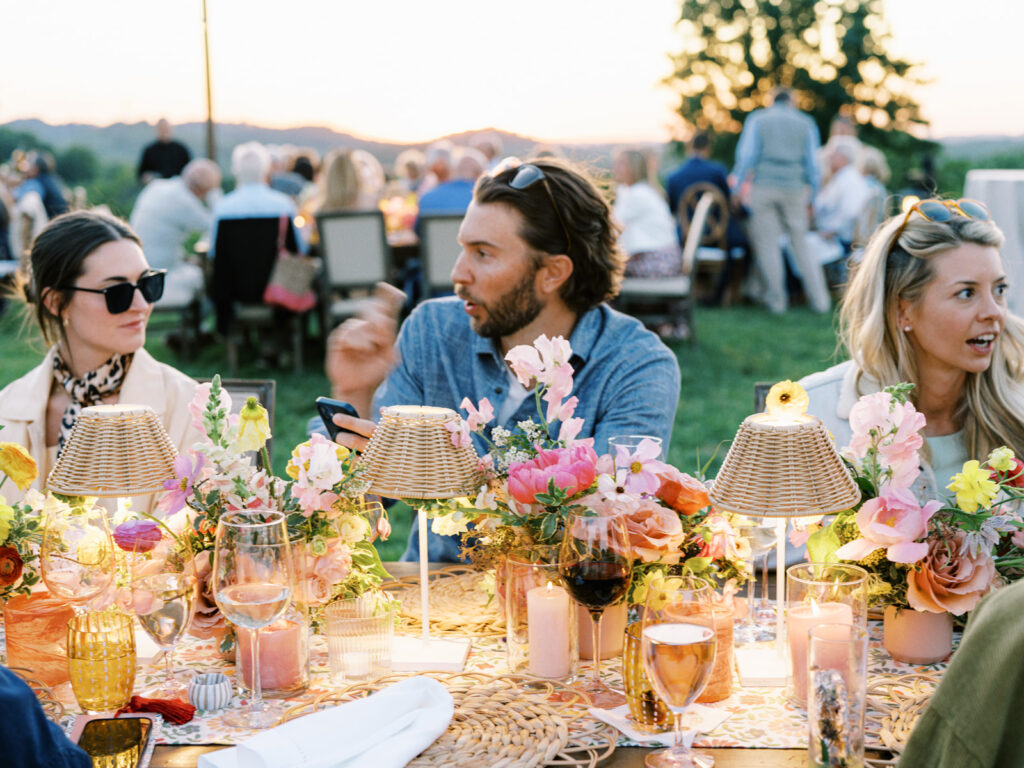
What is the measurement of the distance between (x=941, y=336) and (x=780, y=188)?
7.99 m

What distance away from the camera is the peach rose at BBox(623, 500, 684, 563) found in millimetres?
1525

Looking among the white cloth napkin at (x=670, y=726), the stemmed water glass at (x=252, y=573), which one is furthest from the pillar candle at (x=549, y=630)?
the stemmed water glass at (x=252, y=573)

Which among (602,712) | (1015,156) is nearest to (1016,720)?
(602,712)

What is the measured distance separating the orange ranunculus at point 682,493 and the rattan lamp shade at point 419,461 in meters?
0.30

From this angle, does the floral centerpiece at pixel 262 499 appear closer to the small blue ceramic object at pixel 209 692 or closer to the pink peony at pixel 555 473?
the small blue ceramic object at pixel 209 692

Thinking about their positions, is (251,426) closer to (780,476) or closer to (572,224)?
(780,476)

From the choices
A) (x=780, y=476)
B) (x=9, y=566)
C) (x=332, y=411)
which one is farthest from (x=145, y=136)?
(x=780, y=476)

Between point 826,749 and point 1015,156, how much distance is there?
1869cm

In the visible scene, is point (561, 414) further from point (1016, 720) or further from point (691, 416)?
point (691, 416)

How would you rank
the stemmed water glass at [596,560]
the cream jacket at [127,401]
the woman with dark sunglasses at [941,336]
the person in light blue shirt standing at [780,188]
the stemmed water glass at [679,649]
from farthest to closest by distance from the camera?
the person in light blue shirt standing at [780,188] → the cream jacket at [127,401] → the woman with dark sunglasses at [941,336] → the stemmed water glass at [596,560] → the stemmed water glass at [679,649]

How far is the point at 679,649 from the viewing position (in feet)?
3.95

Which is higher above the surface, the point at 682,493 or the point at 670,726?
the point at 682,493

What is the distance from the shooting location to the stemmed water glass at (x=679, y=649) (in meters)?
1.21

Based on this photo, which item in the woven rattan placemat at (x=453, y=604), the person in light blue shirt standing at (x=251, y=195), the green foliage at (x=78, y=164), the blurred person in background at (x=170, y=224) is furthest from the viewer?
the green foliage at (x=78, y=164)
